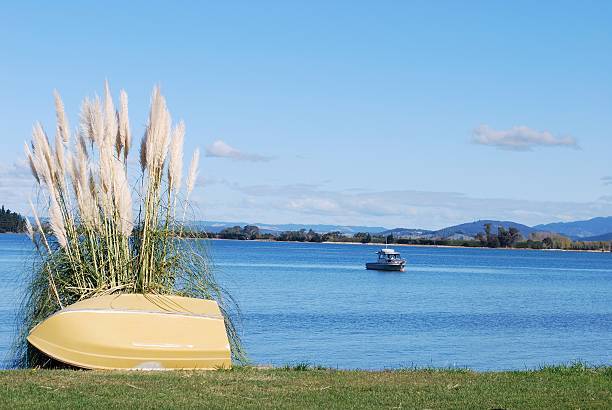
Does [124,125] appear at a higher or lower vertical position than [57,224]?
higher

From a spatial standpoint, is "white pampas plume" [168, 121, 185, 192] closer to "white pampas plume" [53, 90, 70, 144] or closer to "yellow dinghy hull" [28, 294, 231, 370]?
"white pampas plume" [53, 90, 70, 144]

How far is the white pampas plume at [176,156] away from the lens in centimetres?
1279

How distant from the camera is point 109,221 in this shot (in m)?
12.7

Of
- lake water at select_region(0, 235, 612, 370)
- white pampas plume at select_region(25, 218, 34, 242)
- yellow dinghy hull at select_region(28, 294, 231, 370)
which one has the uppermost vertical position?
white pampas plume at select_region(25, 218, 34, 242)

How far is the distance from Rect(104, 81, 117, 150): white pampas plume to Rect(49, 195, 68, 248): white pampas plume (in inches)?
44.4

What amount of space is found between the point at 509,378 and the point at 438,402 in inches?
85.3

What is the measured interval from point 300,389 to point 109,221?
450 centimetres

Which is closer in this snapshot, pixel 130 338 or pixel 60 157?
pixel 130 338

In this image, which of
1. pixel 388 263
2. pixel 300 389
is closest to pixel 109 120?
pixel 300 389

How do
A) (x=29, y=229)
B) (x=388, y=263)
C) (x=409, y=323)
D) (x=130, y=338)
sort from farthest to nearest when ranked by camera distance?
(x=388, y=263), (x=409, y=323), (x=29, y=229), (x=130, y=338)

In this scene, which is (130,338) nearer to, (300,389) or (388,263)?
(300,389)

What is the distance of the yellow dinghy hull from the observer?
36.1 ft

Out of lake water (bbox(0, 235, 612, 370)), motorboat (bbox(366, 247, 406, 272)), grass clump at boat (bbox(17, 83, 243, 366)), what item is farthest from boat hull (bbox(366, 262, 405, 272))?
grass clump at boat (bbox(17, 83, 243, 366))

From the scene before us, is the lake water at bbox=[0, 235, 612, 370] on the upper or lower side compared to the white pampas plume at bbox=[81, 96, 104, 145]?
lower
